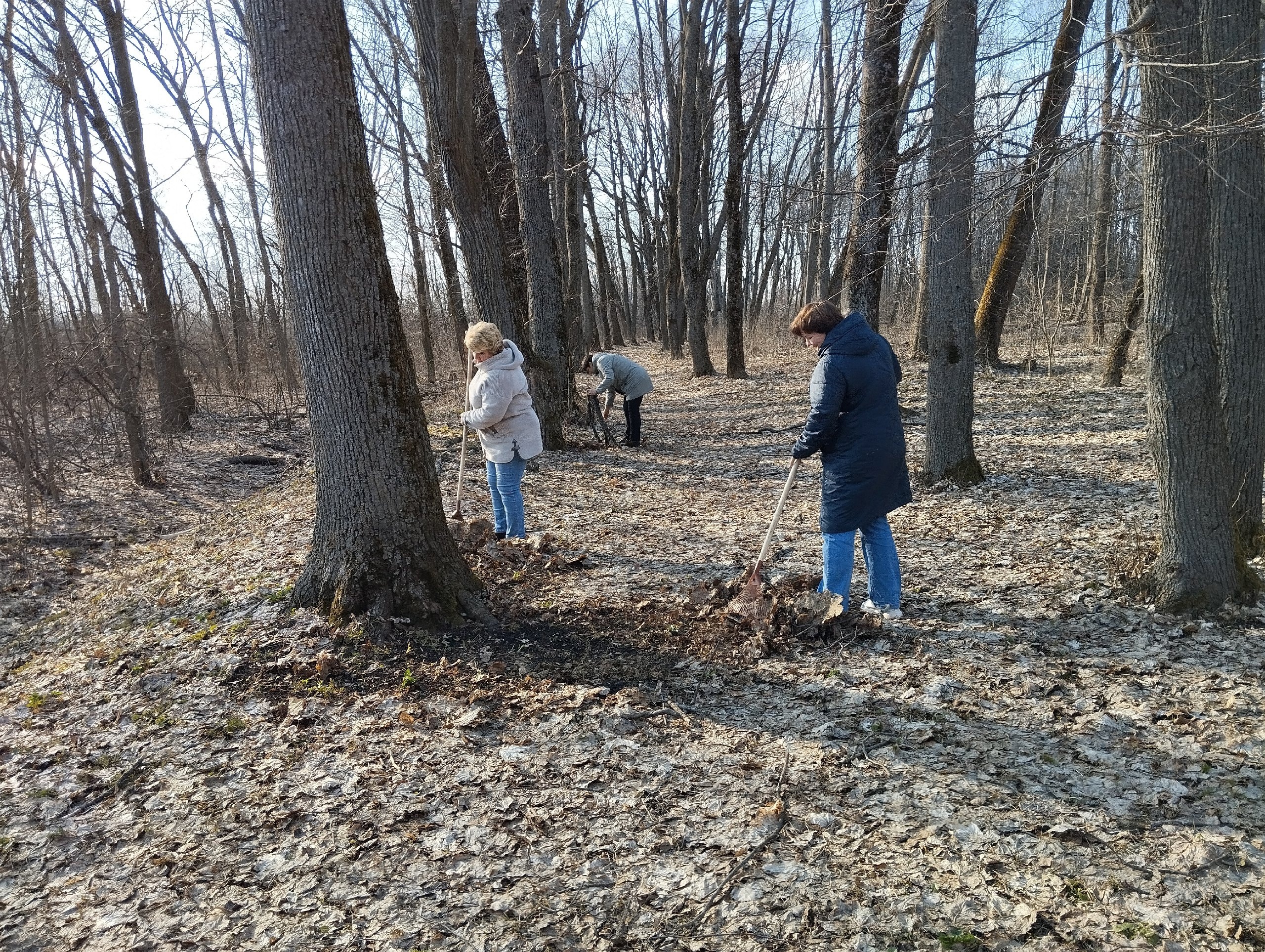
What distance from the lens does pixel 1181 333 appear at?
409cm

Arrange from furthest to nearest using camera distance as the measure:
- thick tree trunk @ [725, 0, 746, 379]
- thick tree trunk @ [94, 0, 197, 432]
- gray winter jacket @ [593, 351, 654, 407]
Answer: thick tree trunk @ [725, 0, 746, 379]
thick tree trunk @ [94, 0, 197, 432]
gray winter jacket @ [593, 351, 654, 407]

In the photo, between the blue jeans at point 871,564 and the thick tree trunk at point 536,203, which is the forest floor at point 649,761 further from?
the thick tree trunk at point 536,203

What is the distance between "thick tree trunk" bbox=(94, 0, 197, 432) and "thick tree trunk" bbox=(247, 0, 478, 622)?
347 inches

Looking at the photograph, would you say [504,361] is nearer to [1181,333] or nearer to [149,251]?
[1181,333]

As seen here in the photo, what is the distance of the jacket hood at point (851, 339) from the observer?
4.37 meters

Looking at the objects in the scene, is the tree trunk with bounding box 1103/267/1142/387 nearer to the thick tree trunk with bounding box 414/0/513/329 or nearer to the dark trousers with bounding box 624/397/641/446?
the dark trousers with bounding box 624/397/641/446

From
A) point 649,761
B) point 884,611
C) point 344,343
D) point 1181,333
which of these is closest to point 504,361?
point 344,343

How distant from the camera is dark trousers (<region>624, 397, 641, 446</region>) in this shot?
11.0 metres

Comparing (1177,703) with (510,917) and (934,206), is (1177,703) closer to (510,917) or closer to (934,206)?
(510,917)

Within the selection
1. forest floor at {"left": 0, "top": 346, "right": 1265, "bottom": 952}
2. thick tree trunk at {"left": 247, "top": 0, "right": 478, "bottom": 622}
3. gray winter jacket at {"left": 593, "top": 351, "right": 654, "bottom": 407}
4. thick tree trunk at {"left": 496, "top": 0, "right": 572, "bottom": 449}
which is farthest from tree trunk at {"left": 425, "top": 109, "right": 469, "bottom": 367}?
forest floor at {"left": 0, "top": 346, "right": 1265, "bottom": 952}

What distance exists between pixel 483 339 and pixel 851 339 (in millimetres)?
2890

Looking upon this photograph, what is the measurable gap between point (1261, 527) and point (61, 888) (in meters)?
6.49

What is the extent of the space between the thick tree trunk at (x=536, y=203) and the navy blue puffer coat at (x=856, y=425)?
624 cm

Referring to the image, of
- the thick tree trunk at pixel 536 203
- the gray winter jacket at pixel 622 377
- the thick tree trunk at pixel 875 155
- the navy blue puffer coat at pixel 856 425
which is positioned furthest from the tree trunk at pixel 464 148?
the navy blue puffer coat at pixel 856 425
